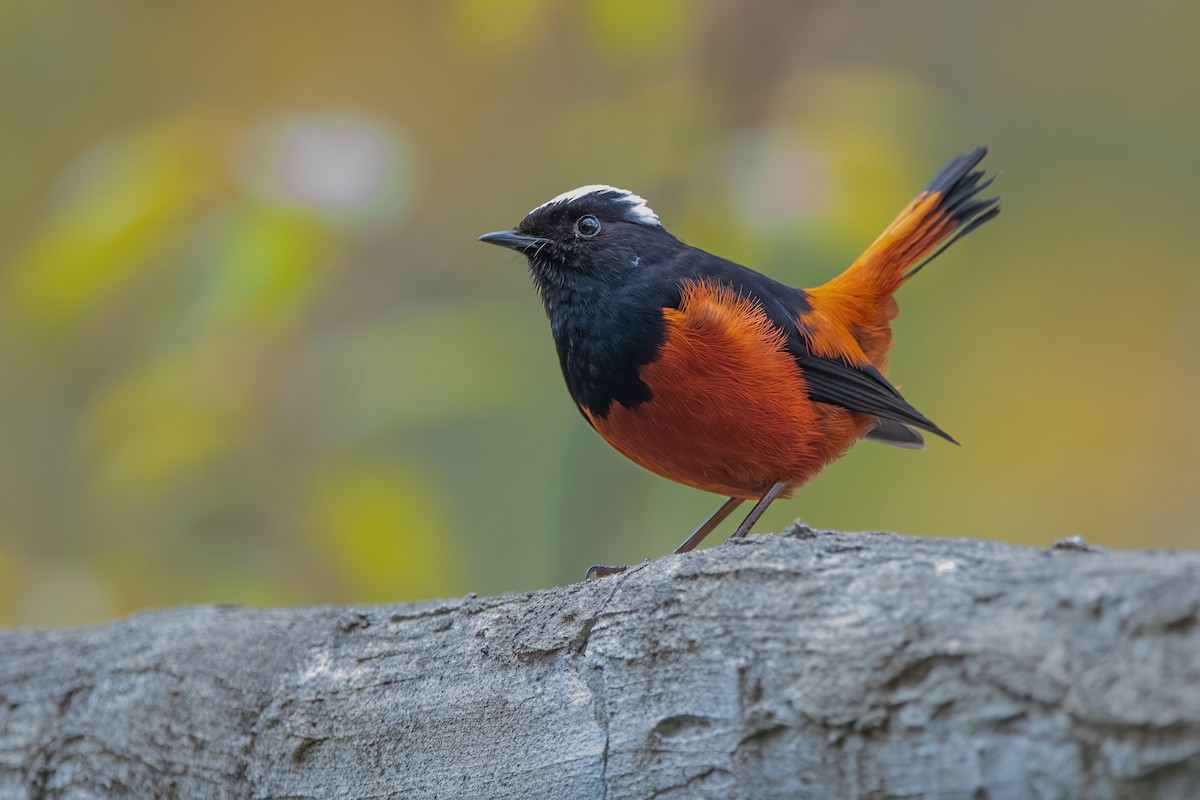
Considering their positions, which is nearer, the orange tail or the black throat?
the black throat

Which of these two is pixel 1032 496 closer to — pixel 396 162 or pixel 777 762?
pixel 396 162

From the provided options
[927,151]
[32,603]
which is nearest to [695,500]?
[927,151]

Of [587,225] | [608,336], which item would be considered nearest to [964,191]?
[587,225]

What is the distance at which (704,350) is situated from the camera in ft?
11.6

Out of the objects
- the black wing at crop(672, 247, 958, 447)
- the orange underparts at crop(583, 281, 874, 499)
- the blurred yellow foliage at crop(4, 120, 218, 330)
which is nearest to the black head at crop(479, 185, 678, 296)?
the black wing at crop(672, 247, 958, 447)

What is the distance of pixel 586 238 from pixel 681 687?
2165 mm

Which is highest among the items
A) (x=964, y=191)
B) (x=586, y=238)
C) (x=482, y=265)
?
(x=482, y=265)

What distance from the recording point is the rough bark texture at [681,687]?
1.67m

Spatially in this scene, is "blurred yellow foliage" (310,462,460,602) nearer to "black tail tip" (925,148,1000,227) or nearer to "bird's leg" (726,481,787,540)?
"bird's leg" (726,481,787,540)

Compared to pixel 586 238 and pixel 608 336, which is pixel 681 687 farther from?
pixel 586 238

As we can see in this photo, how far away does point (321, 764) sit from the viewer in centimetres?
276

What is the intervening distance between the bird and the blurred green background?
0.64 feet

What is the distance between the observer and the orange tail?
4.43 metres

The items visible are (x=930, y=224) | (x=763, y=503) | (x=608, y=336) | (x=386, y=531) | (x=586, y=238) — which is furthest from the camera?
(x=930, y=224)
